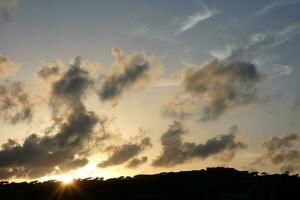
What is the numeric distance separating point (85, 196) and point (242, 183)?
11.0 metres

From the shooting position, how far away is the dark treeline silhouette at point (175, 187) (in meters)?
32.5

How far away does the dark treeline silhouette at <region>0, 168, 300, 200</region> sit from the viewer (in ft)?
107

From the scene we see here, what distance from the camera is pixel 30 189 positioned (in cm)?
3472

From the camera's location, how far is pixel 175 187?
3319cm

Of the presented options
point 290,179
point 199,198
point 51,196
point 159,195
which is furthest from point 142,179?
point 290,179

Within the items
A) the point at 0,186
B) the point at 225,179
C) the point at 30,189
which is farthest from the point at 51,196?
the point at 225,179

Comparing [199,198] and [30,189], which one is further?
[30,189]

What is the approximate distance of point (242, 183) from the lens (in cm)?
3253

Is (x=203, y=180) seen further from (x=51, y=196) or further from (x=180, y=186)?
(x=51, y=196)

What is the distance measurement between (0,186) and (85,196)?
20.1 feet

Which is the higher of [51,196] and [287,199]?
[51,196]

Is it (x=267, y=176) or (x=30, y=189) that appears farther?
(x=30, y=189)

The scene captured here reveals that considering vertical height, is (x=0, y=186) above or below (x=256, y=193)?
above

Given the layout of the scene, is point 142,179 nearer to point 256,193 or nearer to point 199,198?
point 199,198
